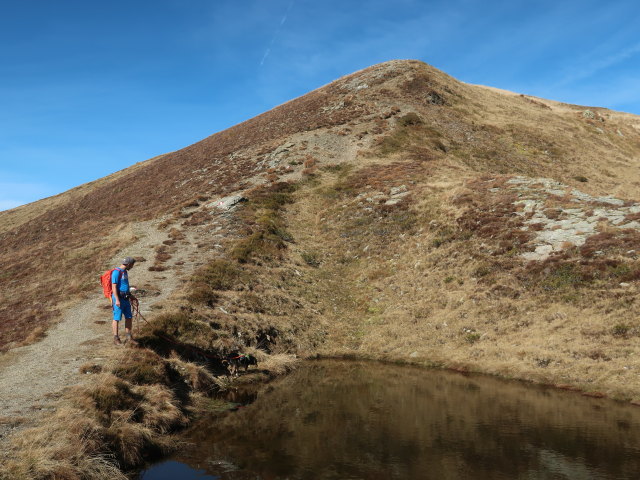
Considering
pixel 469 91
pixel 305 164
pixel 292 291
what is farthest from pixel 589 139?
pixel 292 291

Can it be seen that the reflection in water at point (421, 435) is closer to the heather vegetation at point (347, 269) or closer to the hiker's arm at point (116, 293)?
the heather vegetation at point (347, 269)

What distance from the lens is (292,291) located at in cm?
2769

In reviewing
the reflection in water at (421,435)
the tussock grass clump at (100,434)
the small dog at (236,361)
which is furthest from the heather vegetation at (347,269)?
the reflection in water at (421,435)

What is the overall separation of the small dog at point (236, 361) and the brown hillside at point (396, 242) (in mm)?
832

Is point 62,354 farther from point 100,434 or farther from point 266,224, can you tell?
point 266,224

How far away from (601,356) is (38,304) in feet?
92.7

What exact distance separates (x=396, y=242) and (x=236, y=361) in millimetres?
16625

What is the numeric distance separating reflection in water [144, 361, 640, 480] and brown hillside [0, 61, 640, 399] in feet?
10.7

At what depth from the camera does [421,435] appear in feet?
39.2

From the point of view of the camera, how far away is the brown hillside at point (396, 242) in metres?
19.9

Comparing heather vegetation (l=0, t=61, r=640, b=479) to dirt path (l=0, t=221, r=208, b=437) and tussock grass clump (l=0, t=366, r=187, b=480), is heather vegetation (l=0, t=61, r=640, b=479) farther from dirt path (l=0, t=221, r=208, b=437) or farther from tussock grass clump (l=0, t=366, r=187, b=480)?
dirt path (l=0, t=221, r=208, b=437)

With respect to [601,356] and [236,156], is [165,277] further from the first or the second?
[236,156]

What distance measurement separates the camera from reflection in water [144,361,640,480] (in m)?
10.0

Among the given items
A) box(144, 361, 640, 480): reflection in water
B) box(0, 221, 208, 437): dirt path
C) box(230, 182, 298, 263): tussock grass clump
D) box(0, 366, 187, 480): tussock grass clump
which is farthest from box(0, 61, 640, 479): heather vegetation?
box(144, 361, 640, 480): reflection in water
